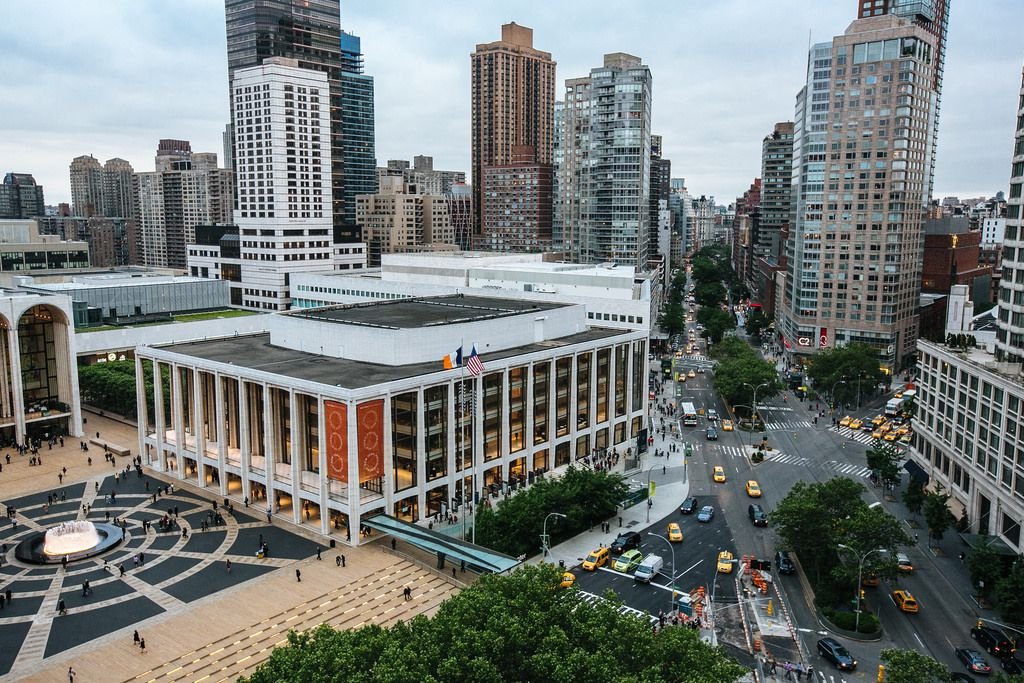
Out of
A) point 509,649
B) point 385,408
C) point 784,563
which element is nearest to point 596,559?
point 784,563

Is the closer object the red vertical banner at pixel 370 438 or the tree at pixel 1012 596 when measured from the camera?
the tree at pixel 1012 596

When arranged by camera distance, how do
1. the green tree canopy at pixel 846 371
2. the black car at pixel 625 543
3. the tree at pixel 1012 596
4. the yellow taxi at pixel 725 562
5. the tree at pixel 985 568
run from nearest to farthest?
the tree at pixel 1012 596, the tree at pixel 985 568, the yellow taxi at pixel 725 562, the black car at pixel 625 543, the green tree canopy at pixel 846 371

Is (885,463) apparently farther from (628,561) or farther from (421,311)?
(421,311)

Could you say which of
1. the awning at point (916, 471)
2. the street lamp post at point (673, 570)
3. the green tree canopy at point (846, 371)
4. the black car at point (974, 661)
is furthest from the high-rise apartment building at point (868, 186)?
the black car at point (974, 661)

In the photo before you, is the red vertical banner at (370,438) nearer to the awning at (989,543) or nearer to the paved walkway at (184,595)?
the paved walkway at (184,595)

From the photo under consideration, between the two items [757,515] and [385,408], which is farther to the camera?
[757,515]
